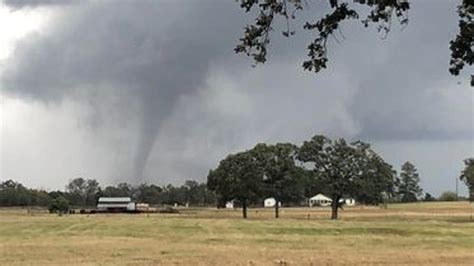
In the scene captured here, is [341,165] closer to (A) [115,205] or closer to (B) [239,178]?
(B) [239,178]

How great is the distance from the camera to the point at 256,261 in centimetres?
3269

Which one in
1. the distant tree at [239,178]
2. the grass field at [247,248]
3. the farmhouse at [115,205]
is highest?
the distant tree at [239,178]

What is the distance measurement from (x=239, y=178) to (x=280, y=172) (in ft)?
20.9

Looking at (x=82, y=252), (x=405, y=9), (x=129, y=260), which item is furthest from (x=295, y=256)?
(x=405, y=9)

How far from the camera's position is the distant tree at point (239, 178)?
390 feet

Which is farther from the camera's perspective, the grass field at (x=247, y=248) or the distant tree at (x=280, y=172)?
the distant tree at (x=280, y=172)

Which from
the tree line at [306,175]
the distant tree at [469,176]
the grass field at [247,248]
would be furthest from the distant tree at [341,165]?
the grass field at [247,248]

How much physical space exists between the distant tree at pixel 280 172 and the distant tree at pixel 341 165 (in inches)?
272

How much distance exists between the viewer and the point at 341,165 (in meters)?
112

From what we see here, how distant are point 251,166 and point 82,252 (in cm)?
8341

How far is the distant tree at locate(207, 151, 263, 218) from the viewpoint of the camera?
11888 cm

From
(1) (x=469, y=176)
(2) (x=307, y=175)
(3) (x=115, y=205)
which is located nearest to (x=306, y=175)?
(2) (x=307, y=175)

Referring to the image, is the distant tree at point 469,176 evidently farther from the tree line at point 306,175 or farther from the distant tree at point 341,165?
the distant tree at point 341,165

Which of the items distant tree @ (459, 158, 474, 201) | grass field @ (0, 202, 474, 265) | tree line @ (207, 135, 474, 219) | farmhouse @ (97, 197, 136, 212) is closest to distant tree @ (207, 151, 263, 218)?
tree line @ (207, 135, 474, 219)
